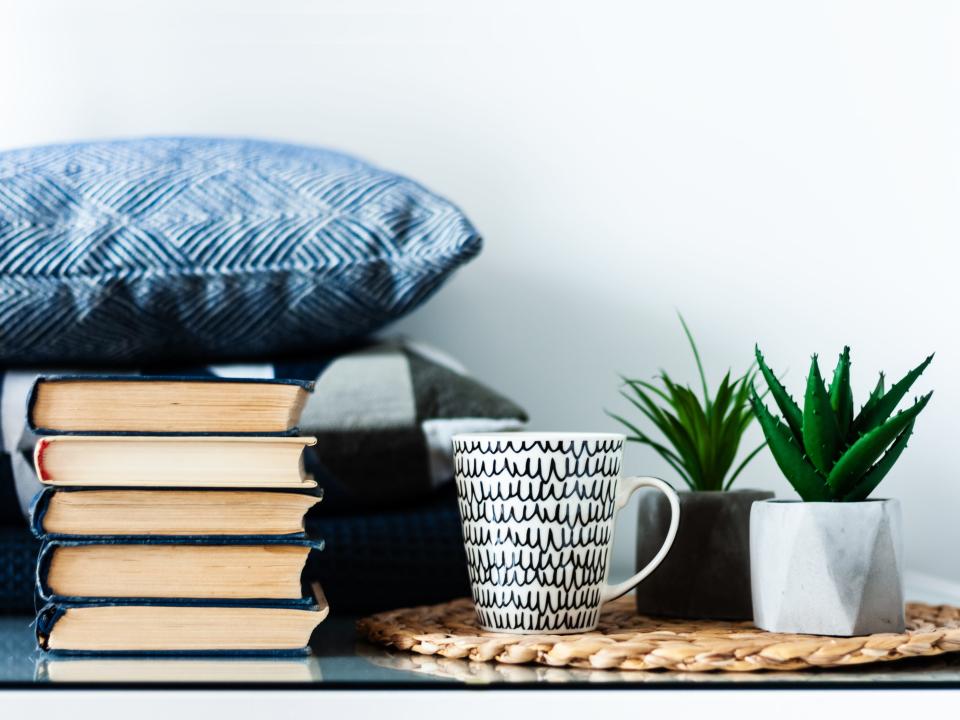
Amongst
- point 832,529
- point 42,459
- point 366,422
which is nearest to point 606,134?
point 366,422

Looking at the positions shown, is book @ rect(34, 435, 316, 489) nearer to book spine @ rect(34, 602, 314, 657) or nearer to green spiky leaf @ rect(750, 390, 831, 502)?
book spine @ rect(34, 602, 314, 657)

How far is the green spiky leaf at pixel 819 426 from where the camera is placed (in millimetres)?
578

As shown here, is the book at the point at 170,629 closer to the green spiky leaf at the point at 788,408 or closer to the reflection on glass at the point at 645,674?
the reflection on glass at the point at 645,674

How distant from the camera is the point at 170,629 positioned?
537 mm

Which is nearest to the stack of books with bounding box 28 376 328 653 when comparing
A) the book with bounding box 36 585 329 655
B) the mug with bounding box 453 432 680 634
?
the book with bounding box 36 585 329 655

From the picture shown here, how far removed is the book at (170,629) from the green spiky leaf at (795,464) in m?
0.30

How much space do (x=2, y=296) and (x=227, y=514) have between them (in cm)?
29

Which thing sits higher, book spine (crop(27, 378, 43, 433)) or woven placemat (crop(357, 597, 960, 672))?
book spine (crop(27, 378, 43, 433))

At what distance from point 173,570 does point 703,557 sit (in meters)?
0.36

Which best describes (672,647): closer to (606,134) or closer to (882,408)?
(882,408)

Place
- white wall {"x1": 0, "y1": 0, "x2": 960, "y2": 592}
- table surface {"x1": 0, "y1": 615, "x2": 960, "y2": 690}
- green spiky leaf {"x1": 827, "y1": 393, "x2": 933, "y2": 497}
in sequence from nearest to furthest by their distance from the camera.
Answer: table surface {"x1": 0, "y1": 615, "x2": 960, "y2": 690} < green spiky leaf {"x1": 827, "y1": 393, "x2": 933, "y2": 497} < white wall {"x1": 0, "y1": 0, "x2": 960, "y2": 592}

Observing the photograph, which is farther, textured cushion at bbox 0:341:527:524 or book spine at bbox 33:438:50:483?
textured cushion at bbox 0:341:527:524

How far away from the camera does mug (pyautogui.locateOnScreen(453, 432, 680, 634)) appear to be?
584mm

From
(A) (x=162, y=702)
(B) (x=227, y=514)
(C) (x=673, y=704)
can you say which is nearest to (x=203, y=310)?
(B) (x=227, y=514)
